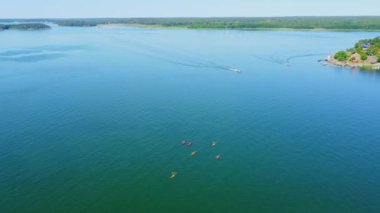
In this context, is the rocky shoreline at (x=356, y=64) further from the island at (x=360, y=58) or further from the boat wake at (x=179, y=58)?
the boat wake at (x=179, y=58)

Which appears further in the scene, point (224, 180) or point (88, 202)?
point (224, 180)

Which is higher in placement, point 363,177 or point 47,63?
point 47,63

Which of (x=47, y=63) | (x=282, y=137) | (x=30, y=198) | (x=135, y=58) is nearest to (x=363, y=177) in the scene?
(x=282, y=137)

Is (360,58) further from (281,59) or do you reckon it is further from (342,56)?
(281,59)

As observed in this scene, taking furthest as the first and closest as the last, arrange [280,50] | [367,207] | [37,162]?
[280,50] → [37,162] → [367,207]

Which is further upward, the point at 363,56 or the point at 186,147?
the point at 363,56

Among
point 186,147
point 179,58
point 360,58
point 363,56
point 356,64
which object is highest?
point 363,56

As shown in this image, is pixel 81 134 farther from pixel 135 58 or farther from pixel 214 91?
pixel 135 58

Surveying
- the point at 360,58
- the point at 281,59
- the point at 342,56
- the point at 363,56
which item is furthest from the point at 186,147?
the point at 360,58

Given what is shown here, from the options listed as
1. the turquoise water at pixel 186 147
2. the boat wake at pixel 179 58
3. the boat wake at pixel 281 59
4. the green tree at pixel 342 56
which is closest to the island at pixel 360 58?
the green tree at pixel 342 56
